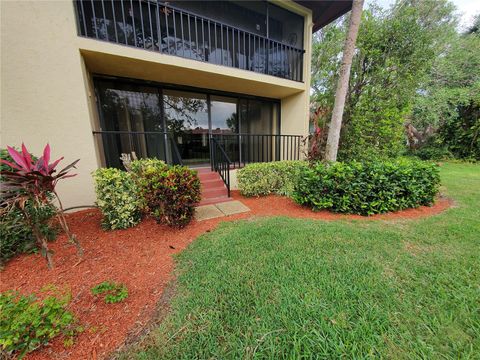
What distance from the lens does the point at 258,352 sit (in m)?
1.34

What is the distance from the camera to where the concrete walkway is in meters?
3.93

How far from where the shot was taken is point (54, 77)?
346 cm

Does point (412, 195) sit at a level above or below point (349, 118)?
below

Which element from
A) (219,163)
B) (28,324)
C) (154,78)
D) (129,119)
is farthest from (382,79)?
(28,324)

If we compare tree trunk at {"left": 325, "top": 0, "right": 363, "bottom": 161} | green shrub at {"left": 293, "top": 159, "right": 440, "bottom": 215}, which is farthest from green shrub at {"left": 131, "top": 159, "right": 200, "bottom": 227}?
tree trunk at {"left": 325, "top": 0, "right": 363, "bottom": 161}

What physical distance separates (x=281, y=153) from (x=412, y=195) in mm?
4250

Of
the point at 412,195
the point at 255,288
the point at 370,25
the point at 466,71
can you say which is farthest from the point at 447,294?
the point at 466,71

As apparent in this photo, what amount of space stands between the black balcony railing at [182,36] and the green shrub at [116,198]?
2.92m

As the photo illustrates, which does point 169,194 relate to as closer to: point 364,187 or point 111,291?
point 111,291

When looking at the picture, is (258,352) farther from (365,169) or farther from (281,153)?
(281,153)

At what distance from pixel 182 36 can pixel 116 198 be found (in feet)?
13.3

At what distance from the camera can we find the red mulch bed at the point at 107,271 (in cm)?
151

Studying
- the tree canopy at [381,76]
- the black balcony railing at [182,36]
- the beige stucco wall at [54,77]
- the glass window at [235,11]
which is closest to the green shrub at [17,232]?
the beige stucco wall at [54,77]

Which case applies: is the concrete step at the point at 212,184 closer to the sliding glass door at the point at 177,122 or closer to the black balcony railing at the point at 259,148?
the sliding glass door at the point at 177,122
